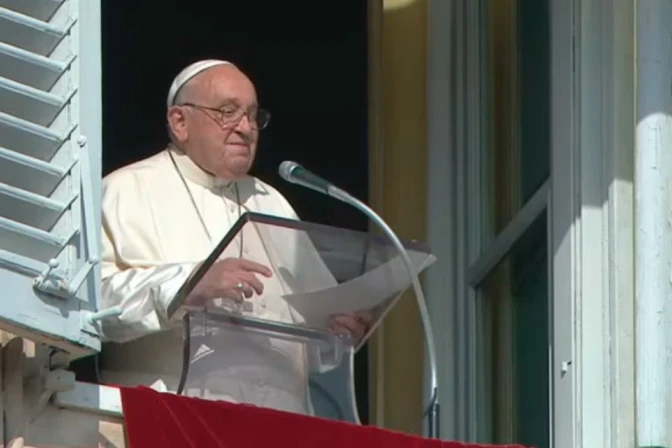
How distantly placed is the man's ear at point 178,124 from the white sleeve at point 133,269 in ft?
0.55

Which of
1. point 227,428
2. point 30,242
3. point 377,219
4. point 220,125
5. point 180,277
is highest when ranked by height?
point 220,125

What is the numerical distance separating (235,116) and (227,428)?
121 centimetres

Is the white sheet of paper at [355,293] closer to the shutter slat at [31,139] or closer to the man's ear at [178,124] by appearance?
the shutter slat at [31,139]

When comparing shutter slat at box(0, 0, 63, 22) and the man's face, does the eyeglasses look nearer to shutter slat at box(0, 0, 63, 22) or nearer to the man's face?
the man's face

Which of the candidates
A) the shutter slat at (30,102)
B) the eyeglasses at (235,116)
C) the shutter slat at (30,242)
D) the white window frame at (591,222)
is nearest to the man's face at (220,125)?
the eyeglasses at (235,116)

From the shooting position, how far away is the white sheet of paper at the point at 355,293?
7016mm

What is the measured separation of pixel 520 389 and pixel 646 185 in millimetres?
816

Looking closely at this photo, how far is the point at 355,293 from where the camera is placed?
7051 millimetres

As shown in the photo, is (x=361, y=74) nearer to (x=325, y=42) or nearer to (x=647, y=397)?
(x=325, y=42)

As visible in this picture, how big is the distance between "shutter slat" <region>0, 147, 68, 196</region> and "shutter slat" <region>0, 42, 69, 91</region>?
0.65ft

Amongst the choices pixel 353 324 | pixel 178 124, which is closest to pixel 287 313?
pixel 353 324

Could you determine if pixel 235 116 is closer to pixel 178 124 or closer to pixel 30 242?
pixel 178 124

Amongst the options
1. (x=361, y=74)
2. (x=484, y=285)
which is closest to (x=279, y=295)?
(x=484, y=285)

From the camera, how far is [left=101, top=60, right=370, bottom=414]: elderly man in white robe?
22.8 feet
